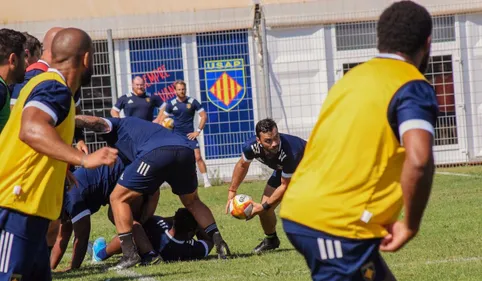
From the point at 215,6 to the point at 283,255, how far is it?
11117mm

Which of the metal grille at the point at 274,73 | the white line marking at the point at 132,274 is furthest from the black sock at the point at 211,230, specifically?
the metal grille at the point at 274,73

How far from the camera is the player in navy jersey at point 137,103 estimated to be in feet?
61.2

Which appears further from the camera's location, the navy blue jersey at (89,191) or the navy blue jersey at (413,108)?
the navy blue jersey at (89,191)

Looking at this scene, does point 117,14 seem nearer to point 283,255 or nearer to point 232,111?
point 232,111

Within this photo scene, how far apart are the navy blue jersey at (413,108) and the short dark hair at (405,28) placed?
0.21 meters

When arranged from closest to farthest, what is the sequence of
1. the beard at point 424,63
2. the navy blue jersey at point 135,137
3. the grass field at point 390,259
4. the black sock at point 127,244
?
the beard at point 424,63
the grass field at point 390,259
the black sock at point 127,244
the navy blue jersey at point 135,137

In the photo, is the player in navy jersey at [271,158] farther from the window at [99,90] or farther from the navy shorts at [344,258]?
the window at [99,90]

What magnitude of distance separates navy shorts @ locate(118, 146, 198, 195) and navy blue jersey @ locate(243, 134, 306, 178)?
0.78 metres

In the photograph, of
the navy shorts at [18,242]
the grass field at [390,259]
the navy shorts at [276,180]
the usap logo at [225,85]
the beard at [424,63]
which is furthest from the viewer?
the usap logo at [225,85]

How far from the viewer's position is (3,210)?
5156 millimetres

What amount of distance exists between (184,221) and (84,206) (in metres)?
1.04

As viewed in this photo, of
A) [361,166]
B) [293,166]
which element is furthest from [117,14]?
[361,166]

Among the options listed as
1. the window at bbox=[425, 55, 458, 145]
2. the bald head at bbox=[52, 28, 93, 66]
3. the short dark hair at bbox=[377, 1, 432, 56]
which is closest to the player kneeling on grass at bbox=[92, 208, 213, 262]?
the bald head at bbox=[52, 28, 93, 66]

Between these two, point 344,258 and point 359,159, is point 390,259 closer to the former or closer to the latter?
point 344,258
